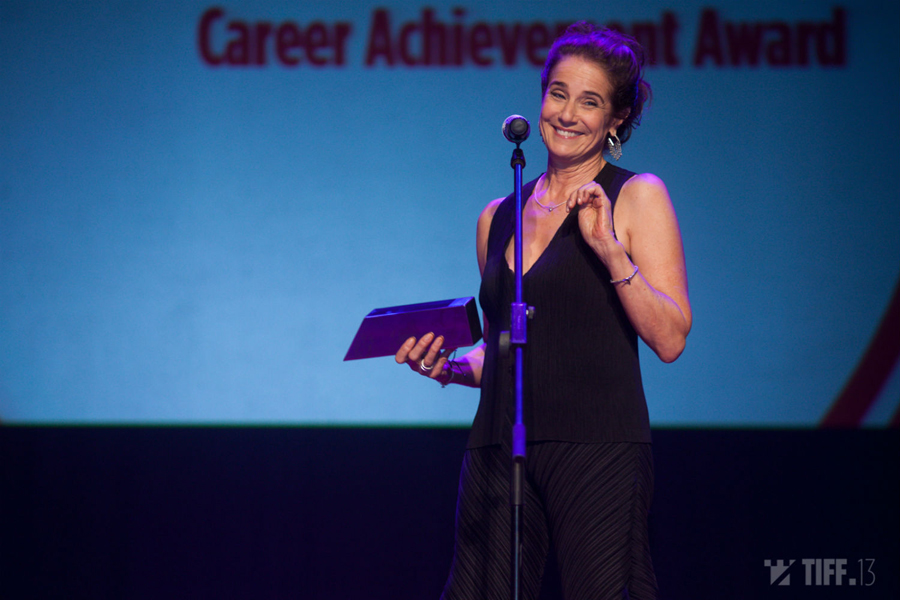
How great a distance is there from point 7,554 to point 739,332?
9.12 feet

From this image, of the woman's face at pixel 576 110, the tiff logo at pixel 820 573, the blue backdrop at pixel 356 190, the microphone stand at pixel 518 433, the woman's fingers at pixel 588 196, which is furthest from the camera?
the blue backdrop at pixel 356 190

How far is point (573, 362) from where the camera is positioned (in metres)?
1.35

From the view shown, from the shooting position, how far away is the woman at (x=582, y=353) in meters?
1.27

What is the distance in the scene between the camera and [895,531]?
109 inches

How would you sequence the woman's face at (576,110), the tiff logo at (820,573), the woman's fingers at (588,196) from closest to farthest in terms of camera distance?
1. the woman's fingers at (588,196)
2. the woman's face at (576,110)
3. the tiff logo at (820,573)

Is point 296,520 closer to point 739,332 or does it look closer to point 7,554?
point 7,554

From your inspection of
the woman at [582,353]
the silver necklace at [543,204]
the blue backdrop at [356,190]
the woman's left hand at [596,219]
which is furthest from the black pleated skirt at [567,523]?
the blue backdrop at [356,190]

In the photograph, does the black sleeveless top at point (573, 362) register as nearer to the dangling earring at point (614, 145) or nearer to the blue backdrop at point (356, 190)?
the dangling earring at point (614, 145)

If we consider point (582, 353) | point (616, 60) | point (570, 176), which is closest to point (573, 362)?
point (582, 353)

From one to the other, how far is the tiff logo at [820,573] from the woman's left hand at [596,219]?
1945 mm

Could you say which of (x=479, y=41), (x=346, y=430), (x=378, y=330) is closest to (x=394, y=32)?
(x=479, y=41)

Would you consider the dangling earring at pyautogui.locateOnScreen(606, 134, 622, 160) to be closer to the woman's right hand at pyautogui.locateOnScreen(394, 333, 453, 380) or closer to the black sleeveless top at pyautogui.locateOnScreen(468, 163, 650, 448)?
the black sleeveless top at pyautogui.locateOnScreen(468, 163, 650, 448)

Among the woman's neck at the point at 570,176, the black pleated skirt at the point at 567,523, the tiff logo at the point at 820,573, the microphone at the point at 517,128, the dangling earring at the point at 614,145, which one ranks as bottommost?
the tiff logo at the point at 820,573

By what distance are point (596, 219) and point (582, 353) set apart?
234mm
